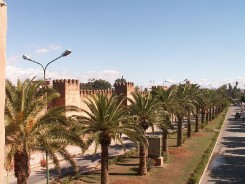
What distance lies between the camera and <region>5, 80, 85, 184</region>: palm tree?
507 inches

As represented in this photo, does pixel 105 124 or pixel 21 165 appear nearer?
pixel 21 165

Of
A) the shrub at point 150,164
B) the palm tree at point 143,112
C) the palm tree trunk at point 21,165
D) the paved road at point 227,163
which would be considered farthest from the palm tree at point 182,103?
the palm tree trunk at point 21,165

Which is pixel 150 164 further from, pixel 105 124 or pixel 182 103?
pixel 182 103

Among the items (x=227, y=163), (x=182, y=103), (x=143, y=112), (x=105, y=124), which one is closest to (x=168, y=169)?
(x=143, y=112)

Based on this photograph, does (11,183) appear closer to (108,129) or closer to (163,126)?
(108,129)

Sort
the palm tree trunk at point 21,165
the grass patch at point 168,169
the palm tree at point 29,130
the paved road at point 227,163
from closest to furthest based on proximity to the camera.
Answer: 1. the palm tree at point 29,130
2. the palm tree trunk at point 21,165
3. the grass patch at point 168,169
4. the paved road at point 227,163

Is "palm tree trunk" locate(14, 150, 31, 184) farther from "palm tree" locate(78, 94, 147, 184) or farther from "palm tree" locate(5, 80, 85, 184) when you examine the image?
"palm tree" locate(78, 94, 147, 184)

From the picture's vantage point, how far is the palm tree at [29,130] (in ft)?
42.2

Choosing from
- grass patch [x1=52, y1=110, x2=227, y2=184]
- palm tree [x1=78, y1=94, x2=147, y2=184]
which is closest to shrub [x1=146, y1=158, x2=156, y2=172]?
grass patch [x1=52, y1=110, x2=227, y2=184]

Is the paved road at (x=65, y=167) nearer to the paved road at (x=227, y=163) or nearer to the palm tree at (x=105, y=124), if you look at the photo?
the palm tree at (x=105, y=124)

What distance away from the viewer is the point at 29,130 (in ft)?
43.6

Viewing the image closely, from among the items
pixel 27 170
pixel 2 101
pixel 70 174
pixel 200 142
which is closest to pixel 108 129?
pixel 27 170

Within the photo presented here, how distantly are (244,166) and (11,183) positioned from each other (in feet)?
58.7

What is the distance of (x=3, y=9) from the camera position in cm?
485
